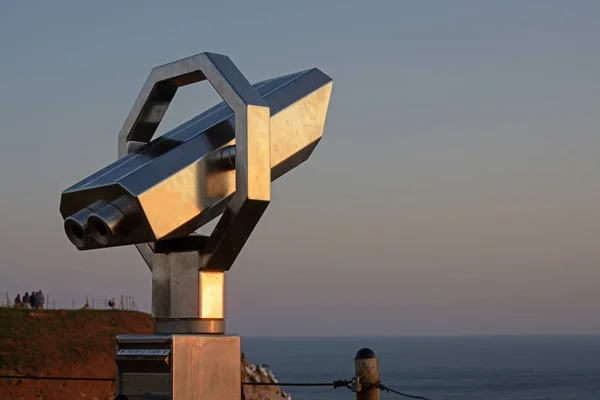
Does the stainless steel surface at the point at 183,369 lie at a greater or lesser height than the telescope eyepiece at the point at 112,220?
lesser

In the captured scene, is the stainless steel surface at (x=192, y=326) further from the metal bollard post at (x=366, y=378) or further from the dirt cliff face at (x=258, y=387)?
the dirt cliff face at (x=258, y=387)

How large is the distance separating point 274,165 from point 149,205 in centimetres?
116

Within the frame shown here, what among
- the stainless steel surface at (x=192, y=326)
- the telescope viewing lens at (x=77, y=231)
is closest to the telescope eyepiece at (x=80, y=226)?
the telescope viewing lens at (x=77, y=231)

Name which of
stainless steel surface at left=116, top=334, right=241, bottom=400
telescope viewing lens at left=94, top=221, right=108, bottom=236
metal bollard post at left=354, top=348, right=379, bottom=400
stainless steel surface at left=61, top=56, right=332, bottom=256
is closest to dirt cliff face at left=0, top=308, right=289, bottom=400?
metal bollard post at left=354, top=348, right=379, bottom=400

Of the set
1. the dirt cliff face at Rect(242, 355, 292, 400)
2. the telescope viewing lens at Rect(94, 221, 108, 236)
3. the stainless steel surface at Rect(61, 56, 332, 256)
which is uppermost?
the dirt cliff face at Rect(242, 355, 292, 400)

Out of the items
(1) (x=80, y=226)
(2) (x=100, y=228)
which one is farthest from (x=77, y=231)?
(2) (x=100, y=228)

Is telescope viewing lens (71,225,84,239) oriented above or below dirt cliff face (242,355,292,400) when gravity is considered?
below

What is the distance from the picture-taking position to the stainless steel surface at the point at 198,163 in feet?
22.1

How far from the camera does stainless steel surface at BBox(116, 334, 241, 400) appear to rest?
22.9ft

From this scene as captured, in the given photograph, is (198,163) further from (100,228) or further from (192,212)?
(100,228)

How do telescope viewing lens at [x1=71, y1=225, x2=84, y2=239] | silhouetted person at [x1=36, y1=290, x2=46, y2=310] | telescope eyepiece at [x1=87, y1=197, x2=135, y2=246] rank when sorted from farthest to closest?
silhouetted person at [x1=36, y1=290, x2=46, y2=310] → telescope viewing lens at [x1=71, y1=225, x2=84, y2=239] → telescope eyepiece at [x1=87, y1=197, x2=135, y2=246]

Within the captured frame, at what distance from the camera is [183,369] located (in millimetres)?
7008

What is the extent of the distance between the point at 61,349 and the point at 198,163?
38614 millimetres

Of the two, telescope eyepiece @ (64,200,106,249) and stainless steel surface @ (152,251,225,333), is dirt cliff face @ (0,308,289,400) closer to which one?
stainless steel surface @ (152,251,225,333)
